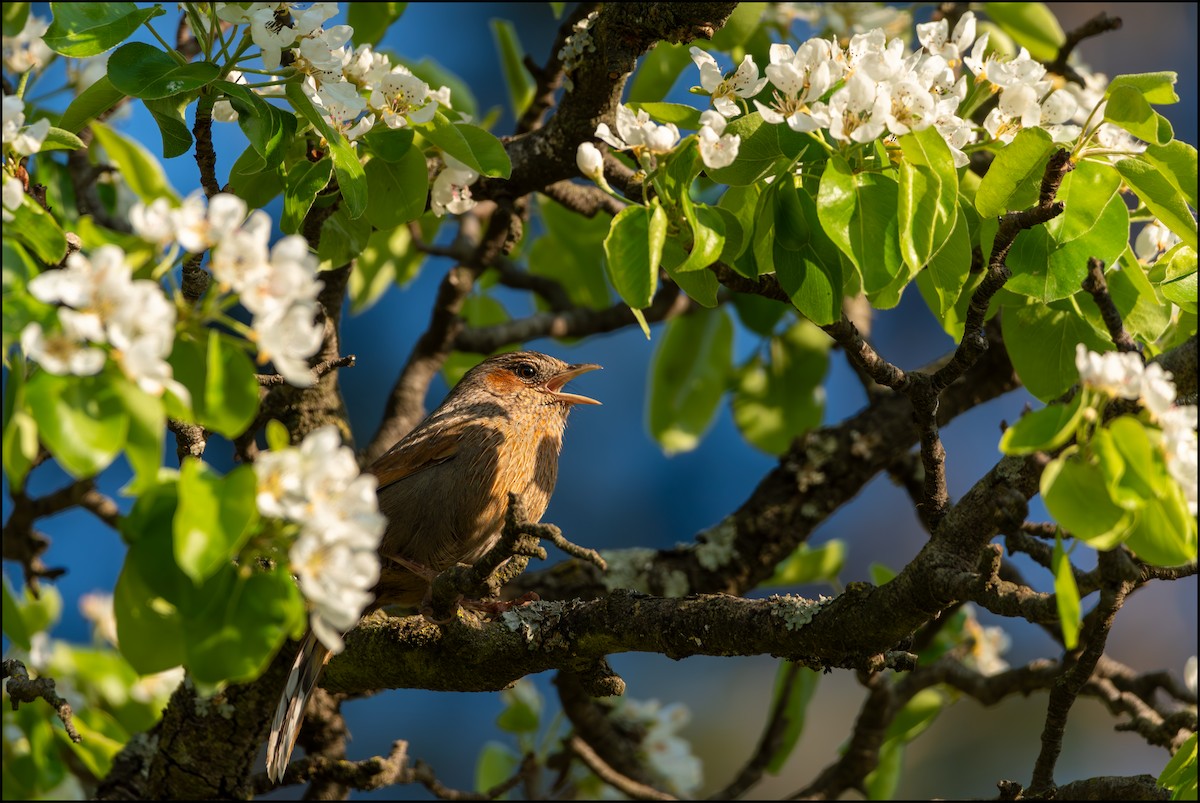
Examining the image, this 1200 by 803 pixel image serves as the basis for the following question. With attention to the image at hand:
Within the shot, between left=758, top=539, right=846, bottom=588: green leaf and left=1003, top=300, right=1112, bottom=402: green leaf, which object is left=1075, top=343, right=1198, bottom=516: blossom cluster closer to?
left=1003, top=300, right=1112, bottom=402: green leaf

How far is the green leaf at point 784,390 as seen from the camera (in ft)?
17.2

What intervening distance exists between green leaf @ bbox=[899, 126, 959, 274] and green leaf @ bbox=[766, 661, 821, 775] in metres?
2.83

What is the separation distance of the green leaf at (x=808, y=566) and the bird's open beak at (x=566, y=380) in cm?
115

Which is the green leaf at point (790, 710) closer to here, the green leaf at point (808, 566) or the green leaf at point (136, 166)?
the green leaf at point (808, 566)

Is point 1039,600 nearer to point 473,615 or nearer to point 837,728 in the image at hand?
point 473,615

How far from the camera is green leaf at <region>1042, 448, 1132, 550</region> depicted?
174 centimetres

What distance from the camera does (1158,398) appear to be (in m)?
1.77

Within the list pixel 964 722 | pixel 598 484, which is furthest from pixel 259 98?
pixel 964 722

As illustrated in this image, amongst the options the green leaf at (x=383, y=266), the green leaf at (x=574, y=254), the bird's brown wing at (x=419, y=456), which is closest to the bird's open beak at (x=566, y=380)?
the green leaf at (x=574, y=254)

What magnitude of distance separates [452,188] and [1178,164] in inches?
72.6

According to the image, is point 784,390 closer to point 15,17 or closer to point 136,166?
point 15,17

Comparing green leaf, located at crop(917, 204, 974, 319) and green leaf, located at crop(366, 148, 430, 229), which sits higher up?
green leaf, located at crop(366, 148, 430, 229)

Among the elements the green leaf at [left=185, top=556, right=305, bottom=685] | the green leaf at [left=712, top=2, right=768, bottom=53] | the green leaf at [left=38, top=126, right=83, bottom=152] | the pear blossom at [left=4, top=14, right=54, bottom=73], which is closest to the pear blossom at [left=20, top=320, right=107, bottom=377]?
the green leaf at [left=185, top=556, right=305, bottom=685]

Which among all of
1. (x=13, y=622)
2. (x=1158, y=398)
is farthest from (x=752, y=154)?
→ (x=13, y=622)
